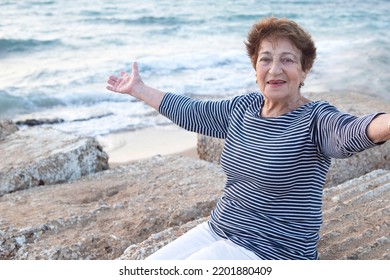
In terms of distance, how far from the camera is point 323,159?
251cm

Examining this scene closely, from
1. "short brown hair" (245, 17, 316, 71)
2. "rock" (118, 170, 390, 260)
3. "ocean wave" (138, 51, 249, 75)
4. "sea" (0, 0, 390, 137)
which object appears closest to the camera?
"short brown hair" (245, 17, 316, 71)

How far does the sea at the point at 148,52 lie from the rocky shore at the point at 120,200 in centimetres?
315

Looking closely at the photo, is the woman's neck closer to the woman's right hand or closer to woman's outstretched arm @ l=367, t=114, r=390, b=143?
woman's outstretched arm @ l=367, t=114, r=390, b=143

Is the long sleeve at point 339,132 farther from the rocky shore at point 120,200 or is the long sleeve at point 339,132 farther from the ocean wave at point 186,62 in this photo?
the ocean wave at point 186,62

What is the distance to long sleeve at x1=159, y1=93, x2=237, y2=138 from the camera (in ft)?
9.50

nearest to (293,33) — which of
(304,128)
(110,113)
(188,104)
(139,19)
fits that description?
(304,128)

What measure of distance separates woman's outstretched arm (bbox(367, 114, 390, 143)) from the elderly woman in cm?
19

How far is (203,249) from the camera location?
8.49 ft

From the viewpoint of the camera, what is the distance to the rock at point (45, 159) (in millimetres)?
4625

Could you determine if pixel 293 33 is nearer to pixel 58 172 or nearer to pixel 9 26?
pixel 58 172

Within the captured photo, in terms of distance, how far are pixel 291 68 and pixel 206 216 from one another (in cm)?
156

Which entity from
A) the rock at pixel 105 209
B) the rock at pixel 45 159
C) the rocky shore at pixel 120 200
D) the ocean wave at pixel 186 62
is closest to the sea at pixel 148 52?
the ocean wave at pixel 186 62

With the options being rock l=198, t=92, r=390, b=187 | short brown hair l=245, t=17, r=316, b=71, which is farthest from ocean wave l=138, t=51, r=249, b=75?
short brown hair l=245, t=17, r=316, b=71

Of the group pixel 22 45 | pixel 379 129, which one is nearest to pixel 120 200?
pixel 379 129
